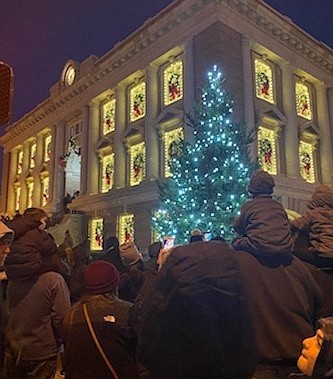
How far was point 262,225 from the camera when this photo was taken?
9.08ft

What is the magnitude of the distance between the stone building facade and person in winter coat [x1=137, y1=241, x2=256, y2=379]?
17.9 m

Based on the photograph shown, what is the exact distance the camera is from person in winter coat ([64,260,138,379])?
2512 millimetres

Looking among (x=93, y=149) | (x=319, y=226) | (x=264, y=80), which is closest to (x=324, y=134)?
(x=264, y=80)

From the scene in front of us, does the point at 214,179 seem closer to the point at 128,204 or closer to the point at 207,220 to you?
the point at 207,220

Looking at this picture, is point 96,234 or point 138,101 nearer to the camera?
point 138,101

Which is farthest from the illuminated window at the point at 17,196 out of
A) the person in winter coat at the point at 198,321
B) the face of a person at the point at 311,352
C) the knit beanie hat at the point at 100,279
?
the face of a person at the point at 311,352

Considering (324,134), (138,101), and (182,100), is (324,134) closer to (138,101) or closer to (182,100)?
(182,100)

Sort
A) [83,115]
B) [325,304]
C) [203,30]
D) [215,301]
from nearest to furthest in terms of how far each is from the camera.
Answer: [215,301]
[325,304]
[203,30]
[83,115]

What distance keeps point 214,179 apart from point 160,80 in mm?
13345

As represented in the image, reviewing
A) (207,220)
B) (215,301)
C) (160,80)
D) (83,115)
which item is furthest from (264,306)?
A: (83,115)

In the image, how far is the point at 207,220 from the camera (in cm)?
1105

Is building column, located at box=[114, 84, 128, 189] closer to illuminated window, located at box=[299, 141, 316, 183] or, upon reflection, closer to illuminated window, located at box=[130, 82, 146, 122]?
illuminated window, located at box=[130, 82, 146, 122]

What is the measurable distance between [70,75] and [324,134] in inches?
750

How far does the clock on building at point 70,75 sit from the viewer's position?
29723 mm
